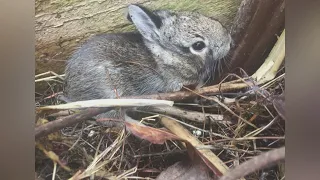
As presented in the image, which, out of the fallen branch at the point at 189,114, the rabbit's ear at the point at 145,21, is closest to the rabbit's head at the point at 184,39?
the rabbit's ear at the point at 145,21

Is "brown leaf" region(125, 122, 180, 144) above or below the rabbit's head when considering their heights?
below

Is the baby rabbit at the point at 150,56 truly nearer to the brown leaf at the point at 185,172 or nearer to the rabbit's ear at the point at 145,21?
the rabbit's ear at the point at 145,21

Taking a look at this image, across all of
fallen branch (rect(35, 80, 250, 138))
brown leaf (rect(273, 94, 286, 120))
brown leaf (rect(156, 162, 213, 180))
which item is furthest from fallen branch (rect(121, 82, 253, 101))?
brown leaf (rect(156, 162, 213, 180))

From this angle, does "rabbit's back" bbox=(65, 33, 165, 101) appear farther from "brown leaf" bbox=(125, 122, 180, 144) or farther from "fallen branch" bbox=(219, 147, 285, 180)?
"fallen branch" bbox=(219, 147, 285, 180)

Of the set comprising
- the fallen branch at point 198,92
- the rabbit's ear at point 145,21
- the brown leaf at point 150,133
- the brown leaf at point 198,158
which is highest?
the rabbit's ear at point 145,21

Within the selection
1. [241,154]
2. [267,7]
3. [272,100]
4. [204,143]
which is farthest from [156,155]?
[267,7]
